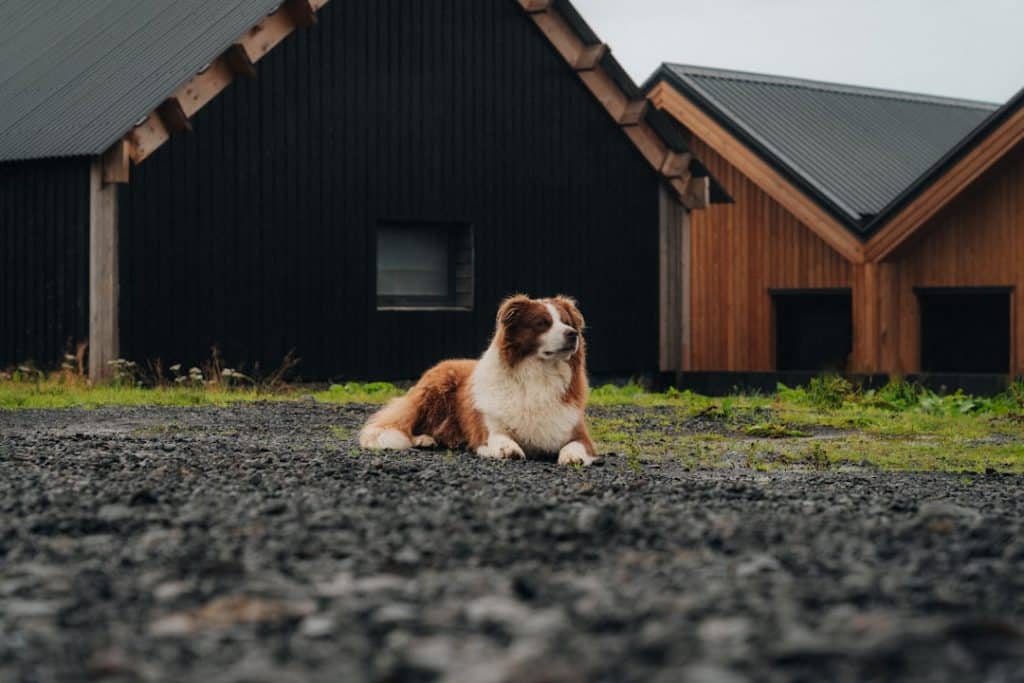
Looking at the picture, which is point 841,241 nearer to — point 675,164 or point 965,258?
point 965,258

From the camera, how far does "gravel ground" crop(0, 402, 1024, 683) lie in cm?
427

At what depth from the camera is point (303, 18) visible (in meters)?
20.8

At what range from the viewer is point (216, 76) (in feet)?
65.3

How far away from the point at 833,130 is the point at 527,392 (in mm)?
19417

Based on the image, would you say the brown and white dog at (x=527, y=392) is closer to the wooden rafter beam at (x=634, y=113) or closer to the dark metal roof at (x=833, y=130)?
the wooden rafter beam at (x=634, y=113)

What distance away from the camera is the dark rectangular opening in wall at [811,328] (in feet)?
89.1

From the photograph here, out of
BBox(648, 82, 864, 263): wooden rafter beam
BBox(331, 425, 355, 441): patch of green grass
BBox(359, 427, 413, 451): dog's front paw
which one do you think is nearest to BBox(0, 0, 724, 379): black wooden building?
BBox(648, 82, 864, 263): wooden rafter beam

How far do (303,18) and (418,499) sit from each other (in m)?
14.2

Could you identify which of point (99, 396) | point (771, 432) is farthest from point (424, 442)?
point (99, 396)

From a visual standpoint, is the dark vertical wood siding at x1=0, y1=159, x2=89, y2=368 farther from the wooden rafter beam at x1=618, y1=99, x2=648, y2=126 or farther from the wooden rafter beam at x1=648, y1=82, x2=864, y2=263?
the wooden rafter beam at x1=648, y1=82, x2=864, y2=263

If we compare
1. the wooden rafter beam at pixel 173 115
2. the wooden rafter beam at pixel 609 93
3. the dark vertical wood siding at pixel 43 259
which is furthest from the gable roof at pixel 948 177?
the dark vertical wood siding at pixel 43 259

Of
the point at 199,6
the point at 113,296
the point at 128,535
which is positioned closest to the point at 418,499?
the point at 128,535

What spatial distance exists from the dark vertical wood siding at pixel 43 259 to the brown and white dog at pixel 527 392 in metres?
8.62

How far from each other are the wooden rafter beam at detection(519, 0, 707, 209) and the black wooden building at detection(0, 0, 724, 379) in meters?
0.03
